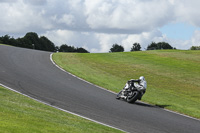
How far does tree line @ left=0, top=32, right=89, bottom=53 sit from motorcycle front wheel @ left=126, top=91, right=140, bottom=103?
284ft

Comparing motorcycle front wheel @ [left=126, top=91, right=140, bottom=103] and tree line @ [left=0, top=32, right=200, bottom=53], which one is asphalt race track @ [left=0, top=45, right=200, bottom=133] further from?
tree line @ [left=0, top=32, right=200, bottom=53]

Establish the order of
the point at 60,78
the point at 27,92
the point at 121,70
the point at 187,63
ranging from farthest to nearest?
the point at 187,63 < the point at 121,70 < the point at 60,78 < the point at 27,92

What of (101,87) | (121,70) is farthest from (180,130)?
(121,70)

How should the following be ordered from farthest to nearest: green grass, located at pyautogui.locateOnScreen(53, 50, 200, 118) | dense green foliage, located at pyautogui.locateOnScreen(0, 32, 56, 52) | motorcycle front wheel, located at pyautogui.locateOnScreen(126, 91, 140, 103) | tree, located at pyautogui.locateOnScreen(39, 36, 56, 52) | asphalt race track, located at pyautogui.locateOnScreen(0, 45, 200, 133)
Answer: tree, located at pyautogui.locateOnScreen(39, 36, 56, 52) < dense green foliage, located at pyautogui.locateOnScreen(0, 32, 56, 52) < green grass, located at pyautogui.locateOnScreen(53, 50, 200, 118) < motorcycle front wheel, located at pyautogui.locateOnScreen(126, 91, 140, 103) < asphalt race track, located at pyautogui.locateOnScreen(0, 45, 200, 133)

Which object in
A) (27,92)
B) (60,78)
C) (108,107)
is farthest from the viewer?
(60,78)

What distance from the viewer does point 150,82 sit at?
2733cm

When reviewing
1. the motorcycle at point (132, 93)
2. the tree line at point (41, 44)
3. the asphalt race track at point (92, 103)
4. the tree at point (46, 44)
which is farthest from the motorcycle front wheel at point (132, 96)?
the tree at point (46, 44)

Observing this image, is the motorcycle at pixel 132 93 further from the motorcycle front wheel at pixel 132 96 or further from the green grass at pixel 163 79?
the green grass at pixel 163 79

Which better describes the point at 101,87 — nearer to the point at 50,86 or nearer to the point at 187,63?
the point at 50,86

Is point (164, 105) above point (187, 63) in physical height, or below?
below

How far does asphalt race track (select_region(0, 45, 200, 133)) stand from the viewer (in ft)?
44.9

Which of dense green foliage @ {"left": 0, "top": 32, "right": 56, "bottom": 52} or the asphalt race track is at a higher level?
dense green foliage @ {"left": 0, "top": 32, "right": 56, "bottom": 52}

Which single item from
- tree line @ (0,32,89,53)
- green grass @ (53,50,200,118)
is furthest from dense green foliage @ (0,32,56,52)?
green grass @ (53,50,200,118)

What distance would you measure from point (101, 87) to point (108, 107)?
6.28m
